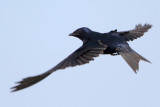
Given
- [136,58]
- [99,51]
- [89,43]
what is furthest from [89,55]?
[136,58]

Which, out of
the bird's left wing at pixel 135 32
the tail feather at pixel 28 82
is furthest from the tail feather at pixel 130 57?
the tail feather at pixel 28 82

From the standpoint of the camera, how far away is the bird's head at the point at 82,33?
9.55 m

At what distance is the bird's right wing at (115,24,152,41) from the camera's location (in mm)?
10386

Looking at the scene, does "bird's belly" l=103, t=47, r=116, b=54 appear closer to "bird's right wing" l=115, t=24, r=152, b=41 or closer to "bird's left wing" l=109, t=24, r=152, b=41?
"bird's left wing" l=109, t=24, r=152, b=41

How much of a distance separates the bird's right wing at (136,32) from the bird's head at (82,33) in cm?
96

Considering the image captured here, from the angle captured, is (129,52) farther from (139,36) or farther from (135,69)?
(139,36)

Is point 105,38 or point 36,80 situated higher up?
point 105,38

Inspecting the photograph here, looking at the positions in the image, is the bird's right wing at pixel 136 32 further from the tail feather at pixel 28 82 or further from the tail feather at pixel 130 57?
the tail feather at pixel 28 82

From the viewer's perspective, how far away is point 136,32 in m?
11.1

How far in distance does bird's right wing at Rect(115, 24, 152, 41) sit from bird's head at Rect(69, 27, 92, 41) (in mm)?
962

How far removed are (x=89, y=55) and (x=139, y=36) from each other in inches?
120

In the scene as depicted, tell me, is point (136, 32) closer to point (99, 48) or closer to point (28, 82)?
point (99, 48)

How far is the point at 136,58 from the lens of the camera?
933cm

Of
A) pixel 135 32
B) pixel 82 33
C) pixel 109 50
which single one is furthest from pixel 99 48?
pixel 135 32
